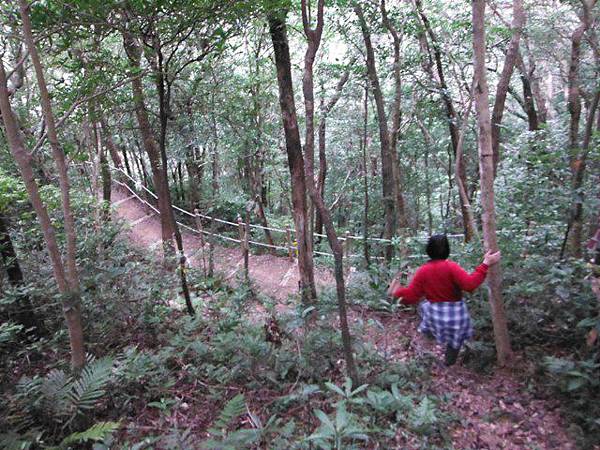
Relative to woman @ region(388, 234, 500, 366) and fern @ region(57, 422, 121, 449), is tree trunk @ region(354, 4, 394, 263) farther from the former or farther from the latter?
fern @ region(57, 422, 121, 449)

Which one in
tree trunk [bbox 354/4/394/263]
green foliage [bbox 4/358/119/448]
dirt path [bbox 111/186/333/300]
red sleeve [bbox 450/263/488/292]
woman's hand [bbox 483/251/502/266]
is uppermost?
tree trunk [bbox 354/4/394/263]

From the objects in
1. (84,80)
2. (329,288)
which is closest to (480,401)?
(329,288)

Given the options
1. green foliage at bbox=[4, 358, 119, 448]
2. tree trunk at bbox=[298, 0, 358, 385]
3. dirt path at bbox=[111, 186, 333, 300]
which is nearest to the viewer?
green foliage at bbox=[4, 358, 119, 448]

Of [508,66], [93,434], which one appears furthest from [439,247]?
[508,66]

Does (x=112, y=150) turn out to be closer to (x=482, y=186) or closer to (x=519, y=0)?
(x=519, y=0)

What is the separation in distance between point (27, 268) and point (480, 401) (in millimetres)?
6347

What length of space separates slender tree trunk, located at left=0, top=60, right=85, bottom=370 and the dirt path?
5.04m

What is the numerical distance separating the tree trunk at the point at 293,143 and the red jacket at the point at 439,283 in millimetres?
1777

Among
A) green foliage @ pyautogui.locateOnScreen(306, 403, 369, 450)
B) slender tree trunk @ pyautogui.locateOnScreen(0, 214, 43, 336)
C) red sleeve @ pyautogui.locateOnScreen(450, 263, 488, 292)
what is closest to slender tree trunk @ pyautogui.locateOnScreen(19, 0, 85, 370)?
slender tree trunk @ pyautogui.locateOnScreen(0, 214, 43, 336)

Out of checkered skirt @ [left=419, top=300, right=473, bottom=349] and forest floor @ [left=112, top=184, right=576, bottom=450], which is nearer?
forest floor @ [left=112, top=184, right=576, bottom=450]

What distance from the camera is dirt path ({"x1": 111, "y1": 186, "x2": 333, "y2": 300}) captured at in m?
10.7

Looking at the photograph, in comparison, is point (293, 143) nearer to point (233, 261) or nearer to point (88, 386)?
point (88, 386)

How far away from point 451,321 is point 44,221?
3729 millimetres

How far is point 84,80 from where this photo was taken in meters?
4.75
